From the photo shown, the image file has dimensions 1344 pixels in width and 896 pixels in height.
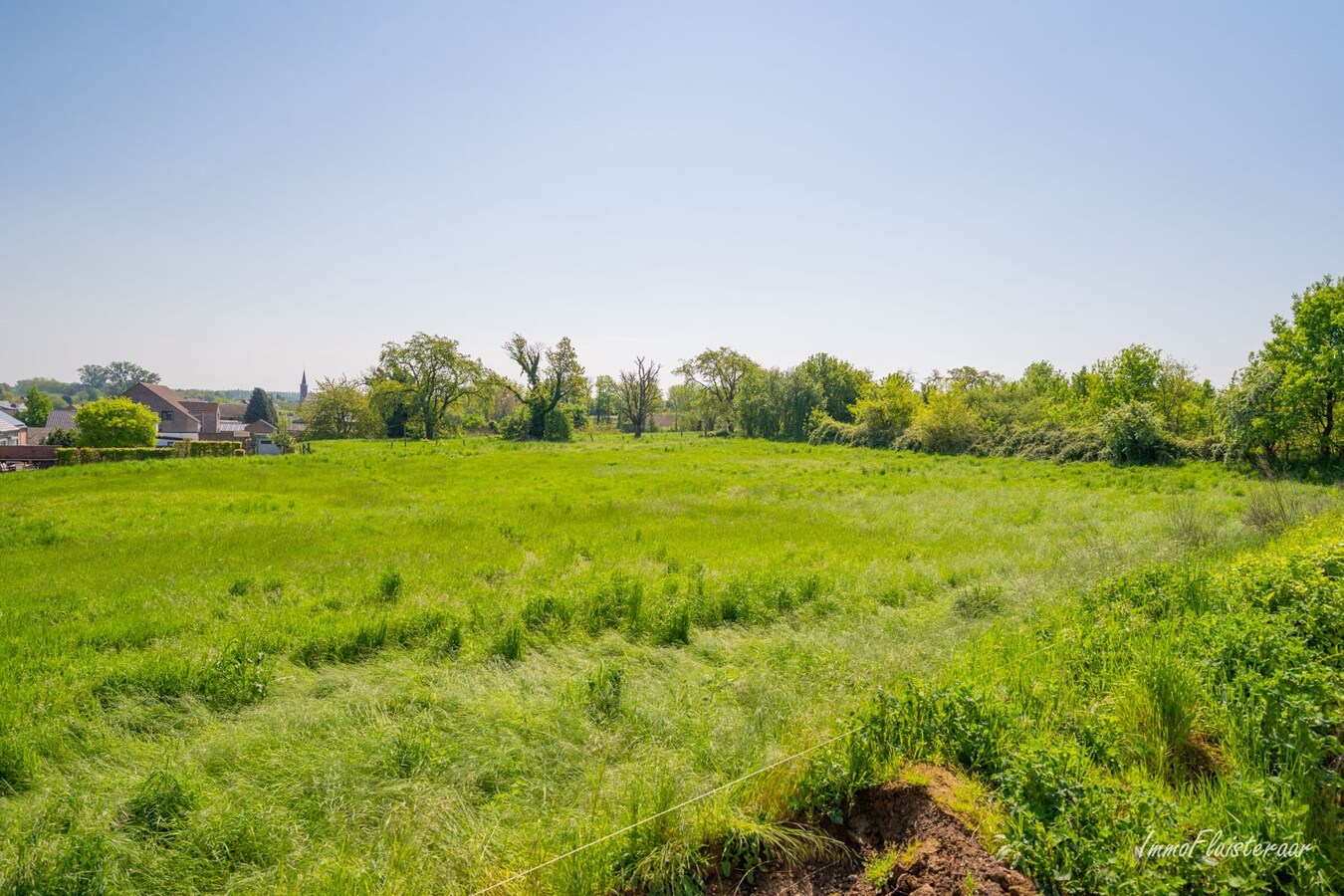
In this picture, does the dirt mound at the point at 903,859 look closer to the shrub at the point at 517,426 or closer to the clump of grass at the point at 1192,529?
the clump of grass at the point at 1192,529

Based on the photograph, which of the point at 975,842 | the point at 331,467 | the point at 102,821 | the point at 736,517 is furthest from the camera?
the point at 331,467

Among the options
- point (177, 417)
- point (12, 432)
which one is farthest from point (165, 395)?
point (12, 432)

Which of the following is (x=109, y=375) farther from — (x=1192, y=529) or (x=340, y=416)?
(x=1192, y=529)

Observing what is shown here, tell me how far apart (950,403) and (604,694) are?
126ft

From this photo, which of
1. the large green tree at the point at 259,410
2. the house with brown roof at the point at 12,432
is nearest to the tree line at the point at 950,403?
the house with brown roof at the point at 12,432

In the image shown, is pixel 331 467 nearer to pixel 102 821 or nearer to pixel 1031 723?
pixel 102 821

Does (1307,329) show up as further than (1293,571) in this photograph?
Yes

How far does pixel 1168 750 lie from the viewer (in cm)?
404

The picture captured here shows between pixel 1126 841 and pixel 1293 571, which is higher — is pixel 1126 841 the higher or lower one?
the lower one

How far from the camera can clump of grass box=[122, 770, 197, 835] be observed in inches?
153

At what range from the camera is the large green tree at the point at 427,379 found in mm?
58719

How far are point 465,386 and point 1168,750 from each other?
222 ft

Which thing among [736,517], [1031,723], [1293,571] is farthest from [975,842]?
[736,517]

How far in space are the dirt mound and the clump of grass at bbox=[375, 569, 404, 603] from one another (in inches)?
291
